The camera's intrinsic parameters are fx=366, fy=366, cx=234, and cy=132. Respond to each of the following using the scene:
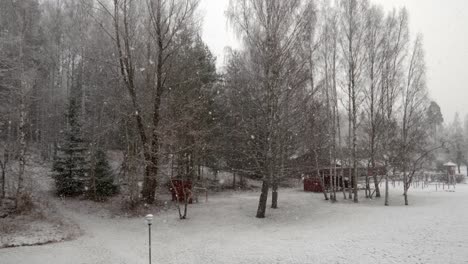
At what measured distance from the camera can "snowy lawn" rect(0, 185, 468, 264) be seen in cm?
1070

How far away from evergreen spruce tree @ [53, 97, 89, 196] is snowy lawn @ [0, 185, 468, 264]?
8.95ft

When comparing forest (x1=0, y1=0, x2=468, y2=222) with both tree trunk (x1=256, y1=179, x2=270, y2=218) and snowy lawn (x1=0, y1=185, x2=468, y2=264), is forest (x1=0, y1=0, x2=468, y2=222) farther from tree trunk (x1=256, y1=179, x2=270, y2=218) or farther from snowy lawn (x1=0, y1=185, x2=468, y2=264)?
snowy lawn (x1=0, y1=185, x2=468, y2=264)

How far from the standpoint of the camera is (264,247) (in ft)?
38.8

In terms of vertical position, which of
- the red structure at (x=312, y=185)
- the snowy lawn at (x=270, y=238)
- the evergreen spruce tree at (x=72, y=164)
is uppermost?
the evergreen spruce tree at (x=72, y=164)

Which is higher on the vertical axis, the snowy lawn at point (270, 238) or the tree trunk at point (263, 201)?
the tree trunk at point (263, 201)

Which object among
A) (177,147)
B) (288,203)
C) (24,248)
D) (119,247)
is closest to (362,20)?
(288,203)

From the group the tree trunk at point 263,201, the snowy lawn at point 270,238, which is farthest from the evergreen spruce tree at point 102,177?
the tree trunk at point 263,201

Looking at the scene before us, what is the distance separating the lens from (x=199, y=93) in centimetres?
2489

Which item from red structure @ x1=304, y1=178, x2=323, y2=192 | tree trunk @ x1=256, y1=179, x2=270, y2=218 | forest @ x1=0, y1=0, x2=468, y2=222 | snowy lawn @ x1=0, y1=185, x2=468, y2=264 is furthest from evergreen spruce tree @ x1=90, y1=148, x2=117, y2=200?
red structure @ x1=304, y1=178, x2=323, y2=192

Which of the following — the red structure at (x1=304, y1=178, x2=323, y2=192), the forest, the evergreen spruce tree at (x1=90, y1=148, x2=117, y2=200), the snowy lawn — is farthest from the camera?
the red structure at (x1=304, y1=178, x2=323, y2=192)

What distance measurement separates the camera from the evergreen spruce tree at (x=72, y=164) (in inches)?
829

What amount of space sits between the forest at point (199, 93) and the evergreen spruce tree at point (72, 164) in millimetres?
59

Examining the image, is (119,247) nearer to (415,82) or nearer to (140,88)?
(140,88)

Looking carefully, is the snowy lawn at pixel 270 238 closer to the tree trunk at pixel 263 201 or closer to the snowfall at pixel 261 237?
the snowfall at pixel 261 237
